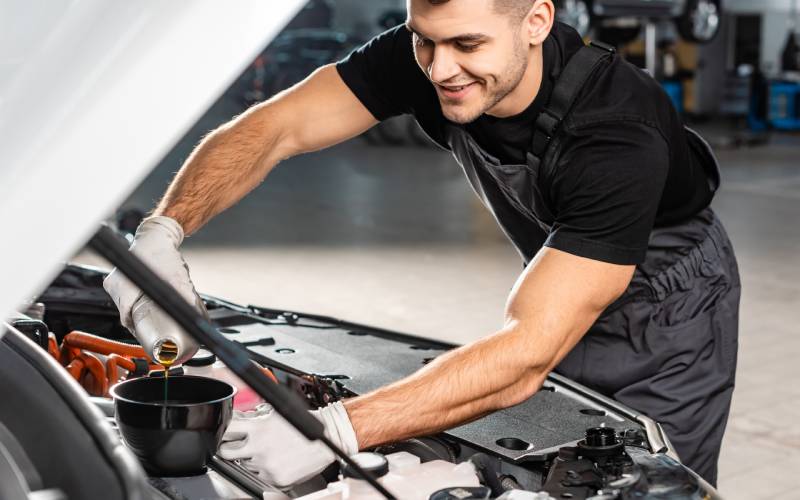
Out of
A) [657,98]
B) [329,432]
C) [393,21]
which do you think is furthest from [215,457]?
[393,21]

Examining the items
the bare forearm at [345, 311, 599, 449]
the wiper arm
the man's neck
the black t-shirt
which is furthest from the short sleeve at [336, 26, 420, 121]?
the wiper arm

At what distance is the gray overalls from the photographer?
1.91m

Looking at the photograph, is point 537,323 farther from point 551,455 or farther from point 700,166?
point 700,166

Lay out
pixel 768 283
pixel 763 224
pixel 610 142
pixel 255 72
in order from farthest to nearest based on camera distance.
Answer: pixel 255 72, pixel 763 224, pixel 768 283, pixel 610 142

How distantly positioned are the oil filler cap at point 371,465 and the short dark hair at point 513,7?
642 millimetres

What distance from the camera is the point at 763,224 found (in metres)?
6.62

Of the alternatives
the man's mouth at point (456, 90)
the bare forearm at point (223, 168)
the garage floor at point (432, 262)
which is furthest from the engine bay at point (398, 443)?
the garage floor at point (432, 262)

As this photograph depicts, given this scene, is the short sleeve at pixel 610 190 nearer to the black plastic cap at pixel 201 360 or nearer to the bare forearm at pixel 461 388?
the bare forearm at pixel 461 388

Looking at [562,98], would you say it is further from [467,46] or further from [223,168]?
[223,168]

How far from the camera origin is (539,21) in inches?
65.6

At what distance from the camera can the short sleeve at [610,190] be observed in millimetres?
1570

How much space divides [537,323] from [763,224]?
552 centimetres

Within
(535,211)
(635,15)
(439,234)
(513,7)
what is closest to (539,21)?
(513,7)

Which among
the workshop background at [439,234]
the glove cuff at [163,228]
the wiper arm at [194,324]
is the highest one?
the wiper arm at [194,324]
